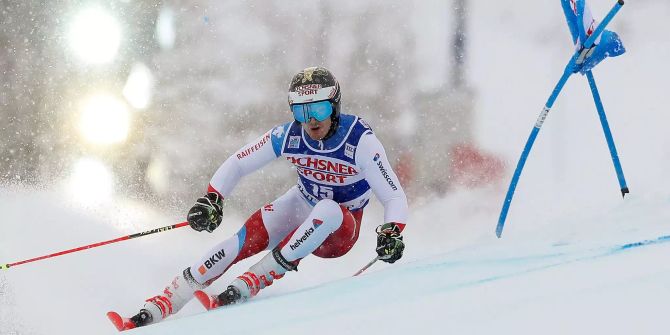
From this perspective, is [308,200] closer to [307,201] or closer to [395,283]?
[307,201]

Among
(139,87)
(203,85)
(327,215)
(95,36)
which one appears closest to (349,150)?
(327,215)

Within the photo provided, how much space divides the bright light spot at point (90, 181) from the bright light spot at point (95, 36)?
1687 mm

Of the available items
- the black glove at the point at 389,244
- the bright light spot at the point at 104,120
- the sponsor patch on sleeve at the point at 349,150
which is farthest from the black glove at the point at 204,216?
the bright light spot at the point at 104,120

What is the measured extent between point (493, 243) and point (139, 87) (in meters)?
6.83

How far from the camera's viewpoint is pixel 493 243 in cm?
385

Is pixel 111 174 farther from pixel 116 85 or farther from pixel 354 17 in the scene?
pixel 354 17

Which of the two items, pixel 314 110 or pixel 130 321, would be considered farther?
pixel 314 110

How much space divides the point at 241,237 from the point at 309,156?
1.80ft

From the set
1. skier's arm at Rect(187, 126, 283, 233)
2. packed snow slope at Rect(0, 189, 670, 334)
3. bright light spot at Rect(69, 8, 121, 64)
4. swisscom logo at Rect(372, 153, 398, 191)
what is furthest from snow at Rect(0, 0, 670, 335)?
bright light spot at Rect(69, 8, 121, 64)

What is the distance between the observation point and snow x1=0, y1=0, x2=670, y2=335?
181 cm

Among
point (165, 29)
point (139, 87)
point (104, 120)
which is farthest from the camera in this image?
point (165, 29)

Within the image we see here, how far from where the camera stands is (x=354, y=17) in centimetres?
994

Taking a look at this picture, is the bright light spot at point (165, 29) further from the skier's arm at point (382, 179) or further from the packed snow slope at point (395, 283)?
the skier's arm at point (382, 179)

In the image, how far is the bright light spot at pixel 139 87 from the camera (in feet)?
30.8
